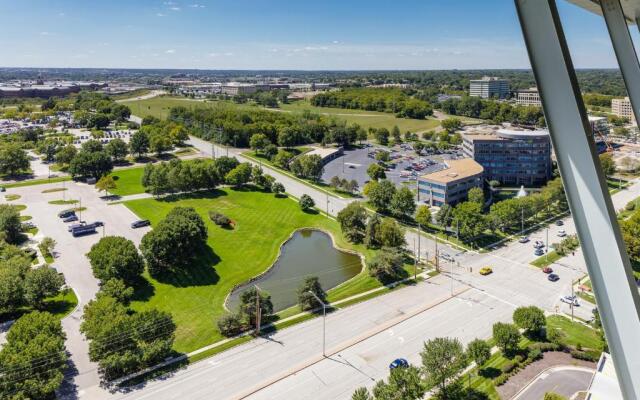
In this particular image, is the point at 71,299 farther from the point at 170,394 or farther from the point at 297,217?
the point at 297,217

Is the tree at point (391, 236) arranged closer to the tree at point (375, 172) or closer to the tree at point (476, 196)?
the tree at point (476, 196)

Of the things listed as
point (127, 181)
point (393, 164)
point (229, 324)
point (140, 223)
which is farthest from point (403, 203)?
point (127, 181)

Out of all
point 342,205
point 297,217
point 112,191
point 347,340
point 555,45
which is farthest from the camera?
point 112,191

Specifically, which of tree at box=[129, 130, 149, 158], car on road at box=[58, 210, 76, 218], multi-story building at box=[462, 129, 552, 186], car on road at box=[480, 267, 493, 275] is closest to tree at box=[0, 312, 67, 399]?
car on road at box=[58, 210, 76, 218]

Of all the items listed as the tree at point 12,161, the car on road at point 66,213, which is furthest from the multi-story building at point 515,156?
the tree at point 12,161

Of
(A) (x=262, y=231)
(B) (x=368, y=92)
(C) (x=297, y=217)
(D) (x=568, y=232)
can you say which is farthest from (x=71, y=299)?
(B) (x=368, y=92)

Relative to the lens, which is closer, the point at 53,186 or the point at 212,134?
the point at 53,186

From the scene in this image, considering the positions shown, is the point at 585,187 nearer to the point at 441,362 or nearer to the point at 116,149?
the point at 441,362
